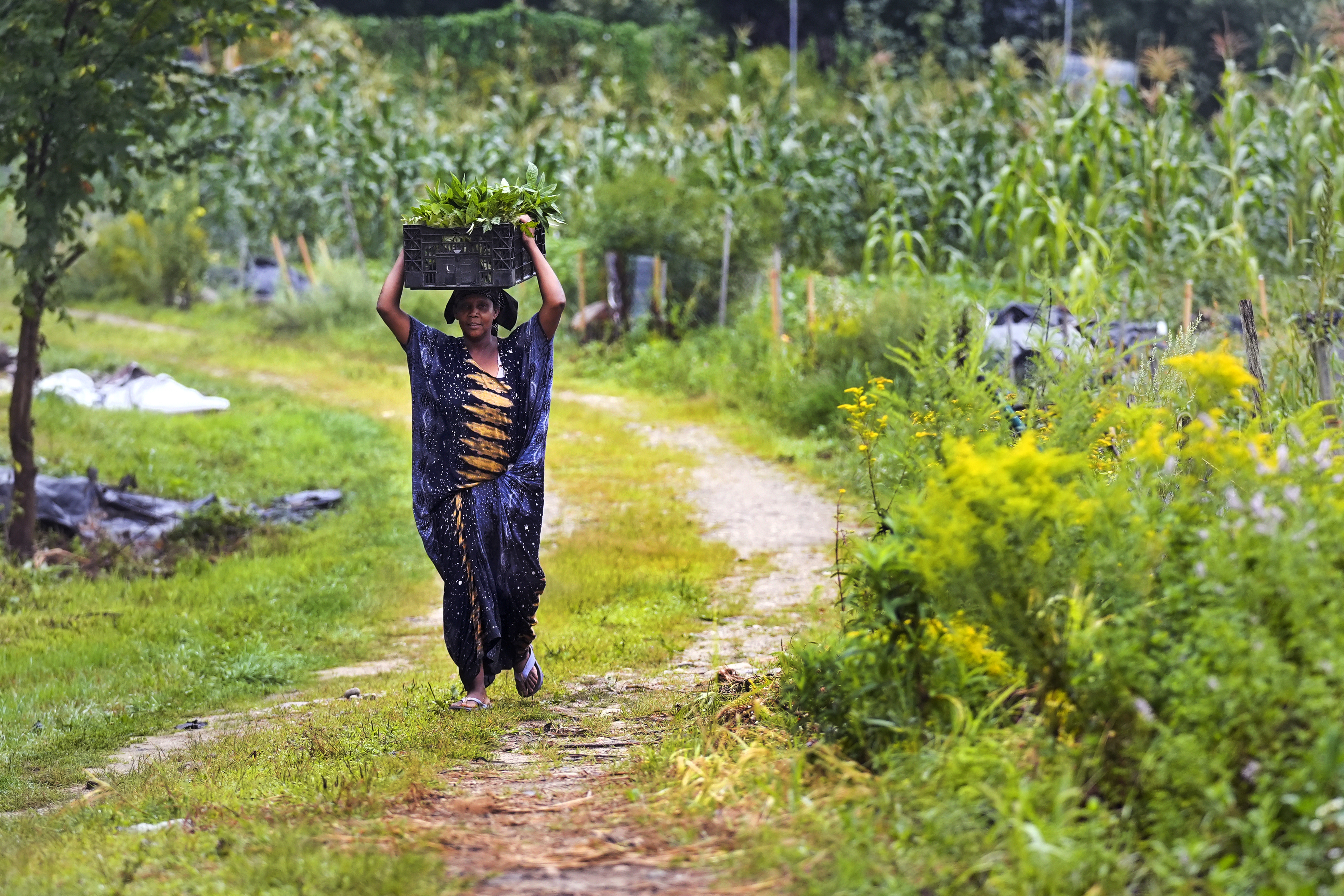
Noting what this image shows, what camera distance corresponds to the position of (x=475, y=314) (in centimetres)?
556

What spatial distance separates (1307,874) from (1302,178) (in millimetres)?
10446

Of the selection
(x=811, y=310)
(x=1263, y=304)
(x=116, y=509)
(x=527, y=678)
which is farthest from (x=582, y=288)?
(x=527, y=678)

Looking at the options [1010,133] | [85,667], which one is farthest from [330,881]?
[1010,133]

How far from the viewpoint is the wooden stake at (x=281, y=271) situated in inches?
820

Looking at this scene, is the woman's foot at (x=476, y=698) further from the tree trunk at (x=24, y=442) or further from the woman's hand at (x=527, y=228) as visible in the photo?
the tree trunk at (x=24, y=442)

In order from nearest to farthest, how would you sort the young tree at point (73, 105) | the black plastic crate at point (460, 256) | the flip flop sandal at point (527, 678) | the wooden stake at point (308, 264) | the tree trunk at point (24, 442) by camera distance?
1. the black plastic crate at point (460, 256)
2. the flip flop sandal at point (527, 678)
3. the young tree at point (73, 105)
4. the tree trunk at point (24, 442)
5. the wooden stake at point (308, 264)

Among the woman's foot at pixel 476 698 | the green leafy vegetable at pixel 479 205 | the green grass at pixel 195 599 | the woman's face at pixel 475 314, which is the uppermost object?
the green leafy vegetable at pixel 479 205

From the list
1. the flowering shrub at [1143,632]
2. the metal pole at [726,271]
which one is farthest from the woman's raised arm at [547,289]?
the metal pole at [726,271]

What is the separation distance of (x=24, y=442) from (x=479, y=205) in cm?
523

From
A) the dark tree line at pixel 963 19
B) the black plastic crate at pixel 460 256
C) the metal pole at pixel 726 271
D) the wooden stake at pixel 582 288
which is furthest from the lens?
the dark tree line at pixel 963 19

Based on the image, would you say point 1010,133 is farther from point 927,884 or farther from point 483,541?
point 927,884

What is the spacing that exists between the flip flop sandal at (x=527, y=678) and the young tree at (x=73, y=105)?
480cm

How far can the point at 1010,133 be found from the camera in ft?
59.9

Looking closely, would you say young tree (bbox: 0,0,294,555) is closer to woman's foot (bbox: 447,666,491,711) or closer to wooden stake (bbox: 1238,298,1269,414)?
woman's foot (bbox: 447,666,491,711)
